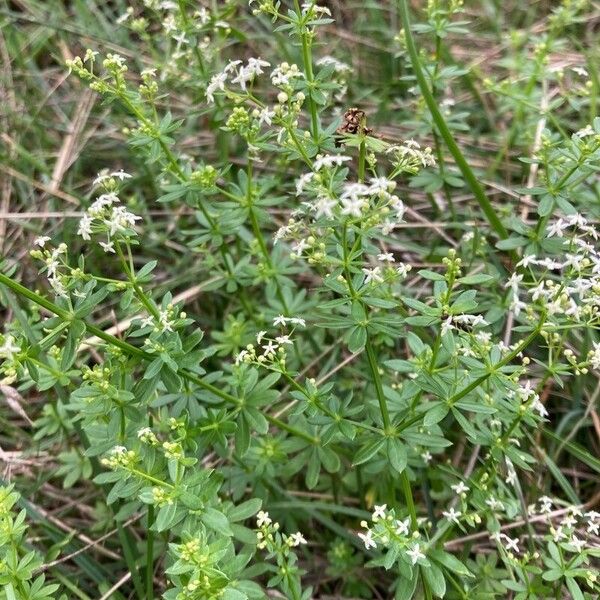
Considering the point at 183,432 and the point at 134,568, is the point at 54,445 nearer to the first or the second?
the point at 134,568

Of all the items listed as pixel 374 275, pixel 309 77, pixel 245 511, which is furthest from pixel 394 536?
pixel 309 77

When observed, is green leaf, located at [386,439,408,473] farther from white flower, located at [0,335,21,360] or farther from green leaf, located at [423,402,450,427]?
white flower, located at [0,335,21,360]

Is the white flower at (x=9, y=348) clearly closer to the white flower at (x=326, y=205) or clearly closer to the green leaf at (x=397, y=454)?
the white flower at (x=326, y=205)

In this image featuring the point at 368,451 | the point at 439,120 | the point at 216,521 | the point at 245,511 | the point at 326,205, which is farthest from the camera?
the point at 439,120

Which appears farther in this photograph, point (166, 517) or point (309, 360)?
point (309, 360)

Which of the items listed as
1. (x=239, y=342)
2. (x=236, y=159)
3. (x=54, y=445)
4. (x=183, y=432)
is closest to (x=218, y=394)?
(x=183, y=432)

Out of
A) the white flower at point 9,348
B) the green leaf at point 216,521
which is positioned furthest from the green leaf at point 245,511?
the white flower at point 9,348

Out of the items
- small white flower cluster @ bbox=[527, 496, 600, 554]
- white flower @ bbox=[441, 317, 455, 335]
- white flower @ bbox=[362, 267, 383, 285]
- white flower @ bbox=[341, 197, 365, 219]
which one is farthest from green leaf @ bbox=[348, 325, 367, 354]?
small white flower cluster @ bbox=[527, 496, 600, 554]

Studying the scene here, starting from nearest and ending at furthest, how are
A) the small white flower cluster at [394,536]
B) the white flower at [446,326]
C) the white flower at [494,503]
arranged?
1. the white flower at [446,326]
2. the small white flower cluster at [394,536]
3. the white flower at [494,503]

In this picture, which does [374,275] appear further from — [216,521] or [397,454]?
[216,521]

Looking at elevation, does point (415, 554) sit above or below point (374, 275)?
below
